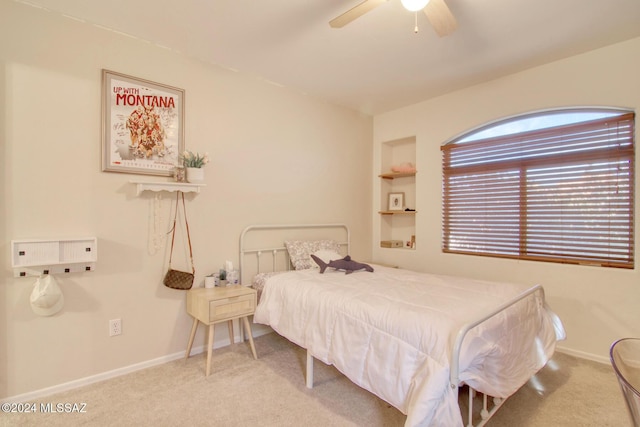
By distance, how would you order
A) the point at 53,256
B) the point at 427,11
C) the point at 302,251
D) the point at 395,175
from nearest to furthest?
1. the point at 427,11
2. the point at 53,256
3. the point at 302,251
4. the point at 395,175

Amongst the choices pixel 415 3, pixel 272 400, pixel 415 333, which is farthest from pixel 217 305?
pixel 415 3

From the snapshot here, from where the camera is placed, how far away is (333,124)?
3904 mm

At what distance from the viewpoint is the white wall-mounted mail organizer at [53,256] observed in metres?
1.95

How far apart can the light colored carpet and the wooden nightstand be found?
256mm

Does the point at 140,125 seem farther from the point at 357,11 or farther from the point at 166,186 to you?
the point at 357,11

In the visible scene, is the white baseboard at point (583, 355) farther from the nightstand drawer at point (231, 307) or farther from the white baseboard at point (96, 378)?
the white baseboard at point (96, 378)

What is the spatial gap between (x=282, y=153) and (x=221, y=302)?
1713 mm

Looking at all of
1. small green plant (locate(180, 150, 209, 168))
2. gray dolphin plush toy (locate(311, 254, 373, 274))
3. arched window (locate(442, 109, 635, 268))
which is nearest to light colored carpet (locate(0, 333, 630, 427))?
gray dolphin plush toy (locate(311, 254, 373, 274))

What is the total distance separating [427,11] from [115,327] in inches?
119

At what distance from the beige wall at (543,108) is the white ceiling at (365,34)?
16cm

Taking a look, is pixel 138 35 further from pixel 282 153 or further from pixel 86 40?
pixel 282 153

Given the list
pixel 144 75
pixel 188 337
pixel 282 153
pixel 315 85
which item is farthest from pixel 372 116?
pixel 188 337

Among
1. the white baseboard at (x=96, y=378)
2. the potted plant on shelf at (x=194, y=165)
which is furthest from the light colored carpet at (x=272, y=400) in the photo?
the potted plant on shelf at (x=194, y=165)

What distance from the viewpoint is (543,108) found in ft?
9.59
